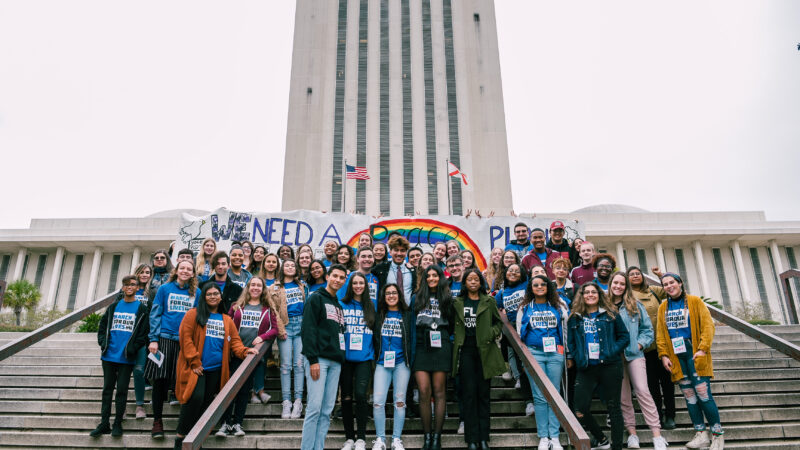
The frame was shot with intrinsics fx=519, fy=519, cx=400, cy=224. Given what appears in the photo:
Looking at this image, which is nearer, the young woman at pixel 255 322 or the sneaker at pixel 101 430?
the sneaker at pixel 101 430

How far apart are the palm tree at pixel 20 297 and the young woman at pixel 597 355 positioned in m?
26.0

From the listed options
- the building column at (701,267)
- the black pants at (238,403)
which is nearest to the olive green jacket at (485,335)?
the black pants at (238,403)

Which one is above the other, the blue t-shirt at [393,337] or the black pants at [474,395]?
the blue t-shirt at [393,337]

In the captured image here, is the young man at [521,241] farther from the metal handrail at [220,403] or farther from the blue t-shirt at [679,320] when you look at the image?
the metal handrail at [220,403]

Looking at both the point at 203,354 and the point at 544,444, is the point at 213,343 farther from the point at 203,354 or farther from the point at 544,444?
the point at 544,444

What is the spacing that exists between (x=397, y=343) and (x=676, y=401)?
150 inches

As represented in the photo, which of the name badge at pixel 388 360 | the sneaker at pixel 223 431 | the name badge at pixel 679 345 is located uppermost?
the name badge at pixel 679 345

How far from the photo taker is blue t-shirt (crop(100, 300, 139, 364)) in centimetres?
604

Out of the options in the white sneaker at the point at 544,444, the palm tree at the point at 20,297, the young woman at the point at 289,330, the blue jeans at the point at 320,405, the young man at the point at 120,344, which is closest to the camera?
the blue jeans at the point at 320,405

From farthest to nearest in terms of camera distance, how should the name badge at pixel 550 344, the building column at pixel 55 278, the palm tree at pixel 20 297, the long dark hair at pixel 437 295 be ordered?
1. the building column at pixel 55 278
2. the palm tree at pixel 20 297
3. the long dark hair at pixel 437 295
4. the name badge at pixel 550 344

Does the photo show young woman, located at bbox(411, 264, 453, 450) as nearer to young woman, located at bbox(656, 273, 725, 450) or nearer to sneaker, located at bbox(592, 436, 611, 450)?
sneaker, located at bbox(592, 436, 611, 450)

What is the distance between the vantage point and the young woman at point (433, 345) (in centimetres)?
541

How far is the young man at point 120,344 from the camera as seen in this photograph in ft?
19.3

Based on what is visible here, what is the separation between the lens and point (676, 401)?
6.64 m
